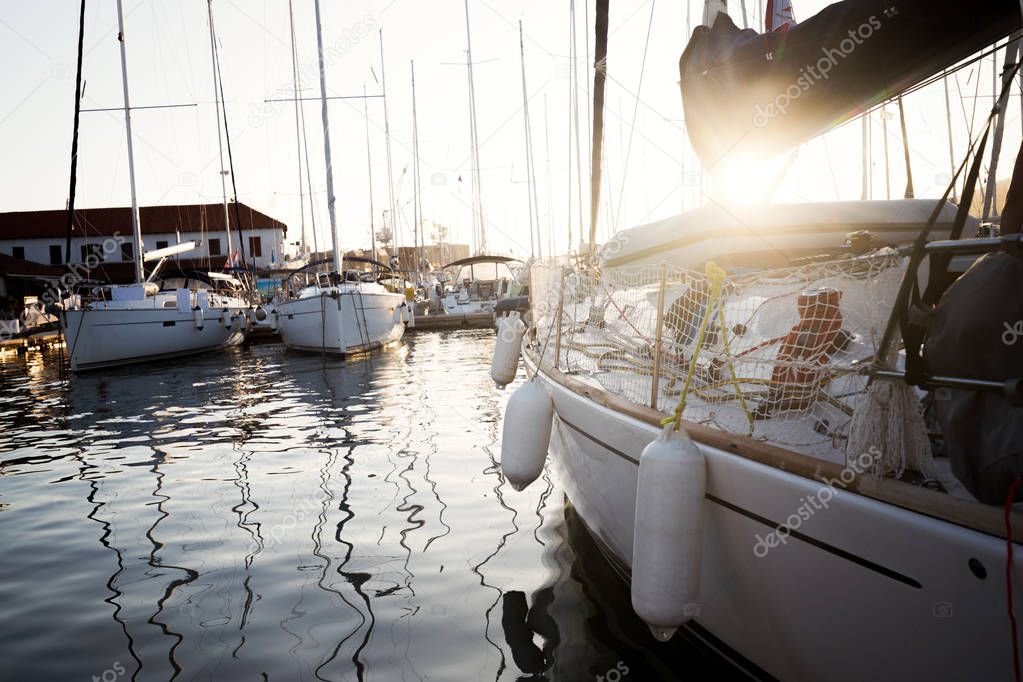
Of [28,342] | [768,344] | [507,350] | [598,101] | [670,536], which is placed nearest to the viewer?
[670,536]

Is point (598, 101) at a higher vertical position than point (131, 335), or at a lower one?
higher

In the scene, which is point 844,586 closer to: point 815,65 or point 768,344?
point 768,344

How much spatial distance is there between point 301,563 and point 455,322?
2340 cm

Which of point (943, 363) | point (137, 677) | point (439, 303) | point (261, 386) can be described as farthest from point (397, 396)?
point (439, 303)

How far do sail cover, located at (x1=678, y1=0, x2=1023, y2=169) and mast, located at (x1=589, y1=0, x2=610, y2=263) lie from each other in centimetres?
137

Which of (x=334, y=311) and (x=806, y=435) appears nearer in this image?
(x=806, y=435)

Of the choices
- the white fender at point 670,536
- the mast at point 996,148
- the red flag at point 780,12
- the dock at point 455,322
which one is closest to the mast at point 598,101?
the red flag at point 780,12

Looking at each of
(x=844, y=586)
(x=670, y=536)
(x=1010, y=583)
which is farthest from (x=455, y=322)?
(x=1010, y=583)

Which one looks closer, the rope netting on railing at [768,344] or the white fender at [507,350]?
the rope netting on railing at [768,344]

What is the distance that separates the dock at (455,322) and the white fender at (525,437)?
75.7 ft

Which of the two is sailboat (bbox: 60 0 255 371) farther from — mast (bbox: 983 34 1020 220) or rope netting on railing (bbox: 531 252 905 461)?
mast (bbox: 983 34 1020 220)

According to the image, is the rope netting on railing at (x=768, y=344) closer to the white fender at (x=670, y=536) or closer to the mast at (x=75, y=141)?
the white fender at (x=670, y=536)

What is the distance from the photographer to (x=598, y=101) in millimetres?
5844

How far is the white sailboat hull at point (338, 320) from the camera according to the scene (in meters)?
17.9
